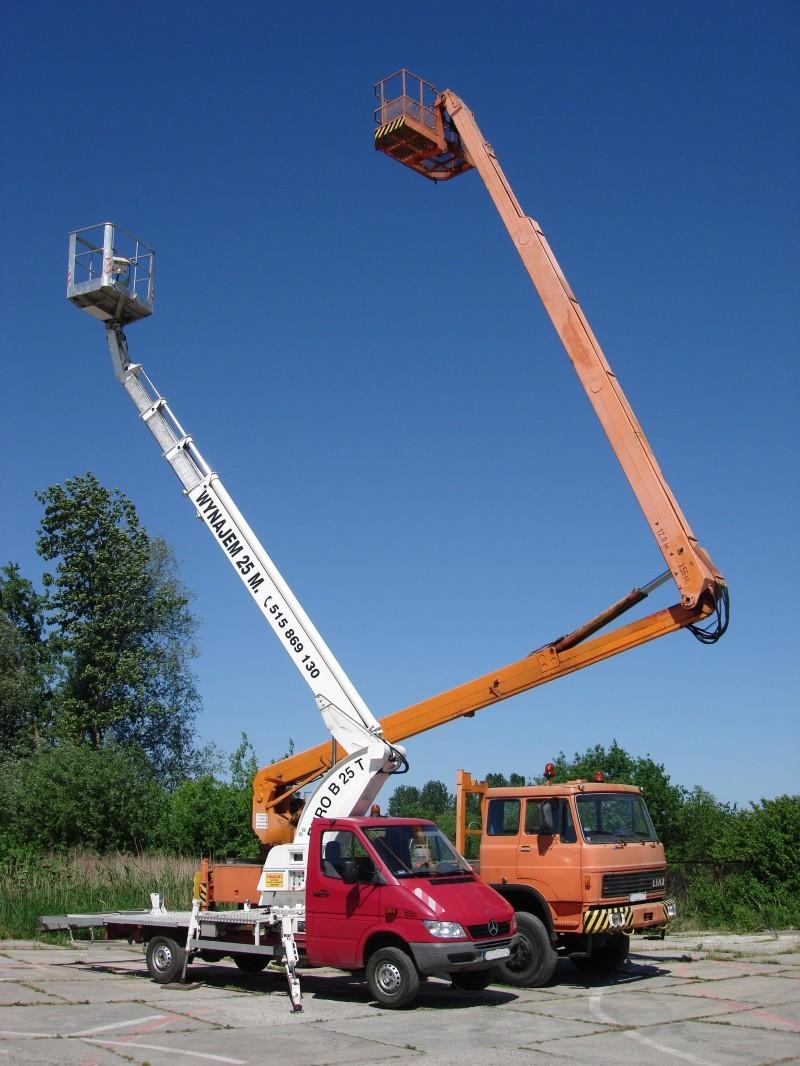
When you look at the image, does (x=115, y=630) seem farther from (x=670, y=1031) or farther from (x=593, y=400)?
(x=670, y=1031)

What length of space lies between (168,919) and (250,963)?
4.64ft

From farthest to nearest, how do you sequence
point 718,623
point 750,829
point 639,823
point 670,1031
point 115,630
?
point 115,630 → point 750,829 → point 639,823 → point 718,623 → point 670,1031

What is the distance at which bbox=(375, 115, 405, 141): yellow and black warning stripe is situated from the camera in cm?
1666

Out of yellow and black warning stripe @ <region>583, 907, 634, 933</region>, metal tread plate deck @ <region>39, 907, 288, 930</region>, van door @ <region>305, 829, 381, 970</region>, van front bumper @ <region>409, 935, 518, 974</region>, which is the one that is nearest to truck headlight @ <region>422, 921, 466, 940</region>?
van front bumper @ <region>409, 935, 518, 974</region>

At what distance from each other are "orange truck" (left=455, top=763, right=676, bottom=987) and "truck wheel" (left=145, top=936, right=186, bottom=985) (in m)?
4.10

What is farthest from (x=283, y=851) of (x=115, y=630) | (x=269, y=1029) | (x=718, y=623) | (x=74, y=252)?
(x=115, y=630)

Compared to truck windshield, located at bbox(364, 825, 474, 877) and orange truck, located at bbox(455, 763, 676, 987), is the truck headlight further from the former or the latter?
orange truck, located at bbox(455, 763, 676, 987)

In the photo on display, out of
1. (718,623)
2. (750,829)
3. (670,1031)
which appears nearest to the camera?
(670,1031)

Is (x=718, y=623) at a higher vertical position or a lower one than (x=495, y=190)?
lower

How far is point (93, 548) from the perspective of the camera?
43.1 m

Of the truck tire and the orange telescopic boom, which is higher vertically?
the orange telescopic boom

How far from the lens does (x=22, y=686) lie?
42.8 m

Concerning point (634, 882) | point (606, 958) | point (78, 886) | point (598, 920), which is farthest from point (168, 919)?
point (78, 886)

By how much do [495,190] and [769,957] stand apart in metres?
12.6
